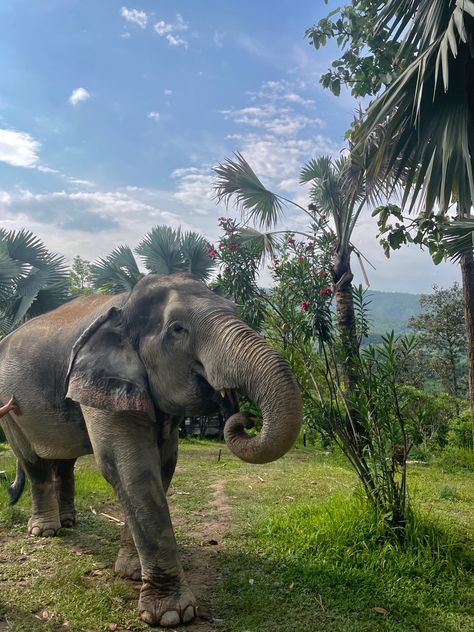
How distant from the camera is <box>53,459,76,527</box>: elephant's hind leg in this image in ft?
17.9

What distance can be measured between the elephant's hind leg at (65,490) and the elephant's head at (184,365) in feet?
7.12

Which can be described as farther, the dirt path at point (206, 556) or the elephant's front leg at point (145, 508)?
the dirt path at point (206, 556)

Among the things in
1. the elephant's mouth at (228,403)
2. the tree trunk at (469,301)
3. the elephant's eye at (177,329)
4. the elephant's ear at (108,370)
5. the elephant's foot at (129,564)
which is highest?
the tree trunk at (469,301)

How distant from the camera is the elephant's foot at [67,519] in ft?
17.8

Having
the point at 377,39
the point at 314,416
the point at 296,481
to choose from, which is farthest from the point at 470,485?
the point at 377,39

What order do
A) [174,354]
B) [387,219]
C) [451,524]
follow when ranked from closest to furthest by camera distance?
[174,354] < [451,524] < [387,219]

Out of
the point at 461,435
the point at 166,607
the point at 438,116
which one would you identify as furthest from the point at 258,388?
the point at 461,435

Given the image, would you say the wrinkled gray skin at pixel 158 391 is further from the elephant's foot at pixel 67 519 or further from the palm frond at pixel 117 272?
the palm frond at pixel 117 272

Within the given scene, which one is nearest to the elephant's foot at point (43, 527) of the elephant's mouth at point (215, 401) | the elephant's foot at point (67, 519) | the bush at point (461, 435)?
the elephant's foot at point (67, 519)

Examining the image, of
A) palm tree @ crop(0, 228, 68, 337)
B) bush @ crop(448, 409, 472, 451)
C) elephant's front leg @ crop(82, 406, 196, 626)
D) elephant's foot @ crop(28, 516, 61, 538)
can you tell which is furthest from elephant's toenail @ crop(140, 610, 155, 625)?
bush @ crop(448, 409, 472, 451)

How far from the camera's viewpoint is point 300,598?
3.76 meters

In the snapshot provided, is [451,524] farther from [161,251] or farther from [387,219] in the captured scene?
[161,251]

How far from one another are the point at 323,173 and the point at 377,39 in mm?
3454

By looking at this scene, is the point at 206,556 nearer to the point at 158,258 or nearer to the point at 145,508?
the point at 145,508
